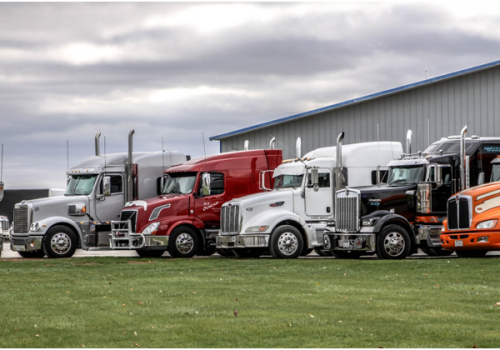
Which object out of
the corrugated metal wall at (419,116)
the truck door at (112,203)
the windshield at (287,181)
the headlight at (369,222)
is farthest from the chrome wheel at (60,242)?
the corrugated metal wall at (419,116)

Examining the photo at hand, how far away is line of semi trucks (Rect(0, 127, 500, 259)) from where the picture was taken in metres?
21.6

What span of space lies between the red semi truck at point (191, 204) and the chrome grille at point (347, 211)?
3133 mm

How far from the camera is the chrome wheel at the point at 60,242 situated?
24969mm

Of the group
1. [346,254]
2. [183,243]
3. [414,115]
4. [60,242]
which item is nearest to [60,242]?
[60,242]

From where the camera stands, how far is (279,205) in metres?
23.2

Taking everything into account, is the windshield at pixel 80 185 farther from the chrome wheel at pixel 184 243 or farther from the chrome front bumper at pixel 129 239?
the chrome wheel at pixel 184 243

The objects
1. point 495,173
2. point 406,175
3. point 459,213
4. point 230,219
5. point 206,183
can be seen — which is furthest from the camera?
point 206,183

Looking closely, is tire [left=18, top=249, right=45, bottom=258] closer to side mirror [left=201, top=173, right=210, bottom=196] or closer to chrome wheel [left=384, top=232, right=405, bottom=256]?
side mirror [left=201, top=173, right=210, bottom=196]

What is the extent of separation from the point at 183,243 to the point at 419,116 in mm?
13762

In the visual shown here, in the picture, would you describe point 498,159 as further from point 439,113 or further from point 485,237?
point 439,113

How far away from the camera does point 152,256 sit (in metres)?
25.9

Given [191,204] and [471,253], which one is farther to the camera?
[191,204]

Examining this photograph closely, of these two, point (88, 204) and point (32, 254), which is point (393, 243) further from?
point (32, 254)

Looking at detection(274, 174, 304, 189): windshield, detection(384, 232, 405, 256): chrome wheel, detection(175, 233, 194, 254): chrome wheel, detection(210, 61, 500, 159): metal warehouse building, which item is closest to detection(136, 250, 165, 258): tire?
detection(175, 233, 194, 254): chrome wheel
